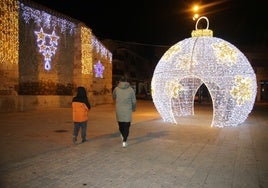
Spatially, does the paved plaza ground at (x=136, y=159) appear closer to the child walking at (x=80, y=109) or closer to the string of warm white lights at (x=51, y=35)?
the child walking at (x=80, y=109)

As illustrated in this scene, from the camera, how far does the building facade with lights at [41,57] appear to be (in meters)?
16.7

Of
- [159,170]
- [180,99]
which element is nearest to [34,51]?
[180,99]

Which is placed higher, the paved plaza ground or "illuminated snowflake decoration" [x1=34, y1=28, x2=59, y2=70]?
"illuminated snowflake decoration" [x1=34, y1=28, x2=59, y2=70]

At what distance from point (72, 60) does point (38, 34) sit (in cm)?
365

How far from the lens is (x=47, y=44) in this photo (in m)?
19.9

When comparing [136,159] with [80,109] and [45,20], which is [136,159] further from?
[45,20]

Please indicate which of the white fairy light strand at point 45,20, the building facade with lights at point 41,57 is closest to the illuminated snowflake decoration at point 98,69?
the building facade with lights at point 41,57

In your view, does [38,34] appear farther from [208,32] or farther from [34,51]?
[208,32]

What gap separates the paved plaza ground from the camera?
516 cm

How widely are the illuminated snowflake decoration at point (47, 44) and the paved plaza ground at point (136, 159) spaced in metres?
9.99

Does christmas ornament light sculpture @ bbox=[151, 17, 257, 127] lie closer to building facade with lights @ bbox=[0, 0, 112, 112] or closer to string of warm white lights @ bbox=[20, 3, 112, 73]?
building facade with lights @ bbox=[0, 0, 112, 112]

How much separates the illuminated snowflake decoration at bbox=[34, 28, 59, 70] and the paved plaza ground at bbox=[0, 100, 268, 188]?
393 inches

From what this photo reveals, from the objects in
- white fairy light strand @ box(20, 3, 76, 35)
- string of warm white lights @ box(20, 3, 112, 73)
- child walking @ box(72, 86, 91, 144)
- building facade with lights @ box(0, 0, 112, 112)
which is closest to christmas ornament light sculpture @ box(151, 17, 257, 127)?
child walking @ box(72, 86, 91, 144)

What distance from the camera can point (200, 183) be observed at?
5.11 meters
